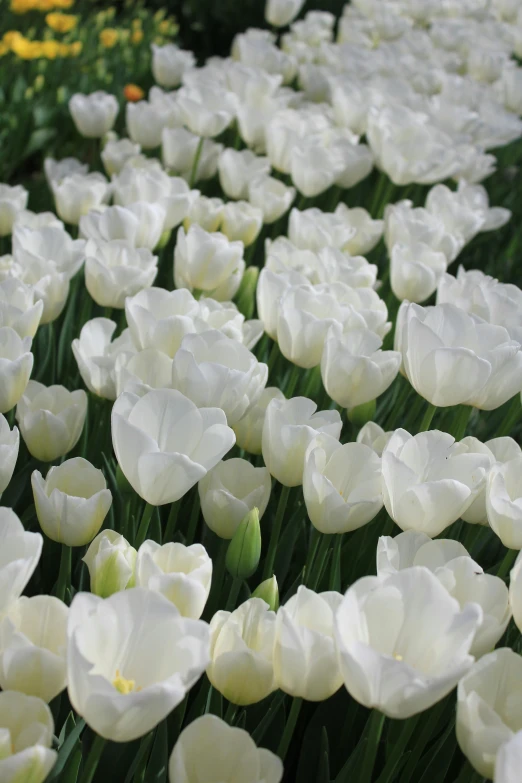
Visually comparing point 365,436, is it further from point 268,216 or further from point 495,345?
point 268,216

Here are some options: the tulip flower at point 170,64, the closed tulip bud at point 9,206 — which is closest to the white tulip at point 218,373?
the closed tulip bud at point 9,206

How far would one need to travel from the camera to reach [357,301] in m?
1.53

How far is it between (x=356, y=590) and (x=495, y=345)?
599 millimetres

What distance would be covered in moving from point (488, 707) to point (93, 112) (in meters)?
2.26

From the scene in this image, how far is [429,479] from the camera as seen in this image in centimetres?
109

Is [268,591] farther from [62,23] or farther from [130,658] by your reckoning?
[62,23]

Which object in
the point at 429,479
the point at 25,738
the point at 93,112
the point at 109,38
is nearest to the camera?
the point at 25,738

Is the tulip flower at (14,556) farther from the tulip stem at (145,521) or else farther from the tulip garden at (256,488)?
the tulip stem at (145,521)

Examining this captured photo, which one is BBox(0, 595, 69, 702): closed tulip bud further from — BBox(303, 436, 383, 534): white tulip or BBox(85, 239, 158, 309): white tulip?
BBox(85, 239, 158, 309): white tulip

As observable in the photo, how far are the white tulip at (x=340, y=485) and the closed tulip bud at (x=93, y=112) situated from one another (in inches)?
72.6

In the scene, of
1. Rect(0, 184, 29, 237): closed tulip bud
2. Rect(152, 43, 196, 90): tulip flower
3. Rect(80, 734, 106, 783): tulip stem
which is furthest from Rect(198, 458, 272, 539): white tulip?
Rect(152, 43, 196, 90): tulip flower

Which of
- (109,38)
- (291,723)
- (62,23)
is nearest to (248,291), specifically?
(291,723)

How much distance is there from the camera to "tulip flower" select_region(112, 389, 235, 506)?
38.4 inches

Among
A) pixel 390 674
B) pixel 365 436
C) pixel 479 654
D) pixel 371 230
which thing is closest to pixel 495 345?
pixel 365 436
